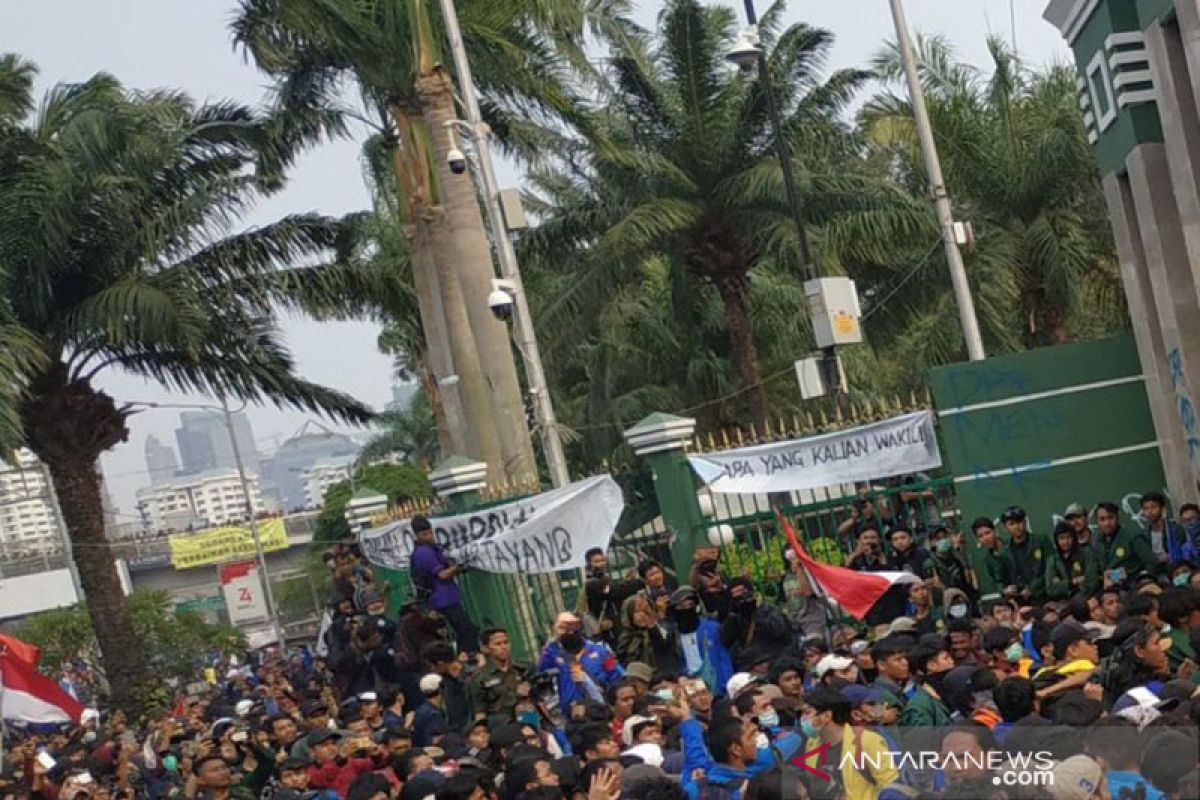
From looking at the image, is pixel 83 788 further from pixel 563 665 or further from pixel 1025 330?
pixel 1025 330

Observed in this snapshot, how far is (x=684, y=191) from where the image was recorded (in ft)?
82.4

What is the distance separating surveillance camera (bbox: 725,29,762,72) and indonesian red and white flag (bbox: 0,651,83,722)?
27.3 ft

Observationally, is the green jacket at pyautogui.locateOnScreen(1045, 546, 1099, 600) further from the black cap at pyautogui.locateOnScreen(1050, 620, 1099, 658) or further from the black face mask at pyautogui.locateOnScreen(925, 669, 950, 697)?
the black face mask at pyautogui.locateOnScreen(925, 669, 950, 697)

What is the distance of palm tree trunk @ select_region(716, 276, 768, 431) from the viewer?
26391mm

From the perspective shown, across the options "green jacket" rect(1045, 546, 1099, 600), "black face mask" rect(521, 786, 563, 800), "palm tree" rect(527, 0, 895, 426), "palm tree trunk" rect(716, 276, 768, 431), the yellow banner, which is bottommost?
the yellow banner

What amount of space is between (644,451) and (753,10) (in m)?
6.21

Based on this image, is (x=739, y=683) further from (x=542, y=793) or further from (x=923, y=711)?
(x=542, y=793)

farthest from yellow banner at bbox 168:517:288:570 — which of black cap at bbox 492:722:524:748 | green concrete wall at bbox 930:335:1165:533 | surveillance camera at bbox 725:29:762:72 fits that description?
black cap at bbox 492:722:524:748

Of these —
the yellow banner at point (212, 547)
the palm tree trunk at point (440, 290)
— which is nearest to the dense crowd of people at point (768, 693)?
the palm tree trunk at point (440, 290)

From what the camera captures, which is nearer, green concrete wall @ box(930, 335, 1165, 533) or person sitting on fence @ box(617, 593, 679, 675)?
person sitting on fence @ box(617, 593, 679, 675)

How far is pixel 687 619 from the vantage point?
12.6 metres

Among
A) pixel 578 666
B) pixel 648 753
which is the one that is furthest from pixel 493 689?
pixel 648 753

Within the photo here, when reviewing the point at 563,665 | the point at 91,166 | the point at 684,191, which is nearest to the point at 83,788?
the point at 563,665

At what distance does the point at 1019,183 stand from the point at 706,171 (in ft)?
13.5
